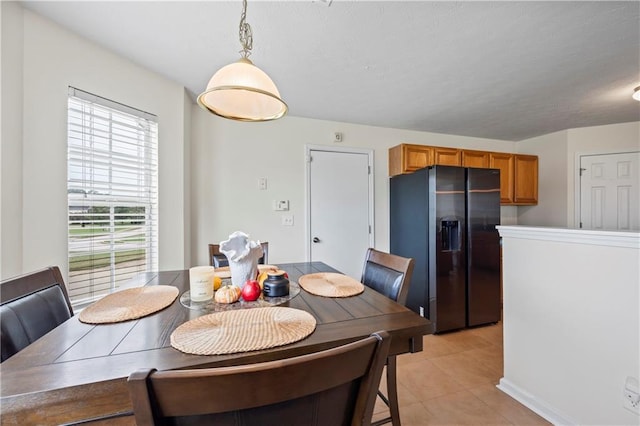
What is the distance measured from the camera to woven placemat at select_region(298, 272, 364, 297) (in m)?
1.24

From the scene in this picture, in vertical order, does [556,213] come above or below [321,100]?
below

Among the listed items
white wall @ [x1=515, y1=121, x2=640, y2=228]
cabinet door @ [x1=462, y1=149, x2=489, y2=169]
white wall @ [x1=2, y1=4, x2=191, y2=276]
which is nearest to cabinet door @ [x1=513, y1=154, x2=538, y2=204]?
white wall @ [x1=515, y1=121, x2=640, y2=228]

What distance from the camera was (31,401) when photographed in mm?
562

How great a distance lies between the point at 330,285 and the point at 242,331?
1.94ft

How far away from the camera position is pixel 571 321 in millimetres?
1421

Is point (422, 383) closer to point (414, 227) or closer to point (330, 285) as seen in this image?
point (330, 285)

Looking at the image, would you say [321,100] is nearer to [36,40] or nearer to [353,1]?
[353,1]

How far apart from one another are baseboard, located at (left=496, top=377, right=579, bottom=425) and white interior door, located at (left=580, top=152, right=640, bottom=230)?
2.75 metres

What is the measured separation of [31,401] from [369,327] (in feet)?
2.87

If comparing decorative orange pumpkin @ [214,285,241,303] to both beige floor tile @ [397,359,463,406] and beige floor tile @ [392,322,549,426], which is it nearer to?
beige floor tile @ [392,322,549,426]

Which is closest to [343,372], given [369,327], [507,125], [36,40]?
[369,327]

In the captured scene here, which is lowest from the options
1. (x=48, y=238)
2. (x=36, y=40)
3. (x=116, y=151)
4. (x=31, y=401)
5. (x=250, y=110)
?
(x=31, y=401)

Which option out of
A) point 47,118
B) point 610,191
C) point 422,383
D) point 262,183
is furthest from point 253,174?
point 610,191

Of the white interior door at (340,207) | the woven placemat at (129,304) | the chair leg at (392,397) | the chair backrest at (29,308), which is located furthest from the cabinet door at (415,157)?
the chair backrest at (29,308)
